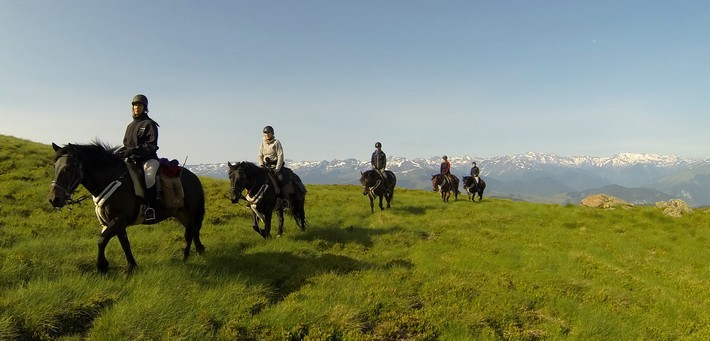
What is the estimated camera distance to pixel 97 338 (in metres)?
5.29

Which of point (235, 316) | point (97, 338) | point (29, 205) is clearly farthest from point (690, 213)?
point (29, 205)

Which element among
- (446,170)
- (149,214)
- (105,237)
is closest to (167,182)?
(149,214)

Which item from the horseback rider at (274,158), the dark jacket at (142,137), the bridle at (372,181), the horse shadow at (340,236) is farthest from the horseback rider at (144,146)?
the bridle at (372,181)

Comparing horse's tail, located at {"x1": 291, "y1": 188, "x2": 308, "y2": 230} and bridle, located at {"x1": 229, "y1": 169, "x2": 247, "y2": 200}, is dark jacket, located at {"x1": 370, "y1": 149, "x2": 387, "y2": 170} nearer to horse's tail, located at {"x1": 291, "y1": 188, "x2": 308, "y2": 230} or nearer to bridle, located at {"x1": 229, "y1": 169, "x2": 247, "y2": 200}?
horse's tail, located at {"x1": 291, "y1": 188, "x2": 308, "y2": 230}

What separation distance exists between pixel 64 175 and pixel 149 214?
7.36 feet

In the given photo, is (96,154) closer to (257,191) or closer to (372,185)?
(257,191)

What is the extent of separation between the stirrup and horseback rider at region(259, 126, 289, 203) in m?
5.58

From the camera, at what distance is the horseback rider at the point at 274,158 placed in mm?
14352

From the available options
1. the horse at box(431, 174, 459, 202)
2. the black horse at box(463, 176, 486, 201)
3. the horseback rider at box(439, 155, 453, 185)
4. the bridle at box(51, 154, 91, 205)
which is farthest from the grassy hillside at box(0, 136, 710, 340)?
the black horse at box(463, 176, 486, 201)

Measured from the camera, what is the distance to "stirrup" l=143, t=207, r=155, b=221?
29.1ft

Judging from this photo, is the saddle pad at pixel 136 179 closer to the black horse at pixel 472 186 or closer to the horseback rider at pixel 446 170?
the horseback rider at pixel 446 170

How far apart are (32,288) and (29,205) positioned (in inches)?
421

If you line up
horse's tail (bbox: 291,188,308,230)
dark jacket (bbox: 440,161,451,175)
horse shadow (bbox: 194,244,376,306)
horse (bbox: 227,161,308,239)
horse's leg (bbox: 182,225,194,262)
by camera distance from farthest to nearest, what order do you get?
dark jacket (bbox: 440,161,451,175) < horse's tail (bbox: 291,188,308,230) < horse (bbox: 227,161,308,239) < horse's leg (bbox: 182,225,194,262) < horse shadow (bbox: 194,244,376,306)

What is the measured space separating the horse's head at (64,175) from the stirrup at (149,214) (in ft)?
5.74
